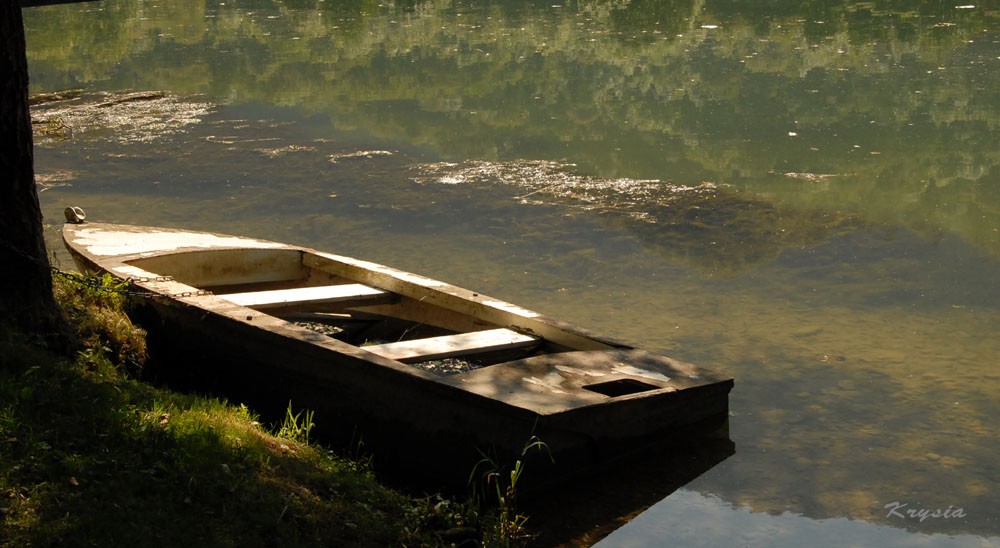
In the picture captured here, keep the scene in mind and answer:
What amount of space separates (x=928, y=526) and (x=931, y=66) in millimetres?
11099

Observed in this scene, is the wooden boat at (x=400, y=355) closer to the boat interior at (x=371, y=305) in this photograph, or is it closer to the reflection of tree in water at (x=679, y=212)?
the boat interior at (x=371, y=305)

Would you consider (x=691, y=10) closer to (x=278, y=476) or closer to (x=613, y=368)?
(x=613, y=368)

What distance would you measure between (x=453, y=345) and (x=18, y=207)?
6.81 ft

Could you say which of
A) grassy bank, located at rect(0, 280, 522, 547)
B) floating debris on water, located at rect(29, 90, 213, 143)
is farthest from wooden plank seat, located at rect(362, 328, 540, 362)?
floating debris on water, located at rect(29, 90, 213, 143)

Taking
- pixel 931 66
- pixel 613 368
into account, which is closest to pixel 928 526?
pixel 613 368

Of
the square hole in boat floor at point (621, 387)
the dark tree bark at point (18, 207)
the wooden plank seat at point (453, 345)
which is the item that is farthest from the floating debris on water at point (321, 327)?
the square hole in boat floor at point (621, 387)

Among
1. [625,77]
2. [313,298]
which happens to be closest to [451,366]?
[313,298]

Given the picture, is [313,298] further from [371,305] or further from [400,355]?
[400,355]

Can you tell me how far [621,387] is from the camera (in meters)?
5.43

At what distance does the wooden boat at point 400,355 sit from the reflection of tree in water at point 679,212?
2450 mm

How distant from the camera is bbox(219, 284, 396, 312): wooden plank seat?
249 inches

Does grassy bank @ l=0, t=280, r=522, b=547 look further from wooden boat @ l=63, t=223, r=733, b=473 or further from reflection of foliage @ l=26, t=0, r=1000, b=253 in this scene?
reflection of foliage @ l=26, t=0, r=1000, b=253

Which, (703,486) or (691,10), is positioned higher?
(691,10)

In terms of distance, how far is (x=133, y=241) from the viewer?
724 centimetres
